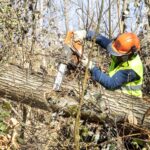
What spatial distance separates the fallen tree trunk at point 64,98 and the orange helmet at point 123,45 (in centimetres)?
89

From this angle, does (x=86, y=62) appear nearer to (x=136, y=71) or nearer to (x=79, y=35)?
(x=79, y=35)

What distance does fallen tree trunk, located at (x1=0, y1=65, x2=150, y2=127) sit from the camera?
4.68 metres

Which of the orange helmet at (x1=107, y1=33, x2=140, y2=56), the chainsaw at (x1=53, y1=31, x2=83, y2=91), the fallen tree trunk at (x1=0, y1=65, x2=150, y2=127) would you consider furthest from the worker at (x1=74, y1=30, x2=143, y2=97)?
the fallen tree trunk at (x1=0, y1=65, x2=150, y2=127)

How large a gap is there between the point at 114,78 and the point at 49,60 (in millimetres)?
2024

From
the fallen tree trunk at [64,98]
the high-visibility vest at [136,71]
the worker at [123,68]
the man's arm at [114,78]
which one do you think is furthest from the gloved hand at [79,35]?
the high-visibility vest at [136,71]

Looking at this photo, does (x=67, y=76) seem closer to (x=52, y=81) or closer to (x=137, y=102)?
(x=52, y=81)

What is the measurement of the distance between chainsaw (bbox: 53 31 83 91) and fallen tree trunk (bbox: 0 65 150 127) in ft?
0.31

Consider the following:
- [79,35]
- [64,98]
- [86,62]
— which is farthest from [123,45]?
[64,98]

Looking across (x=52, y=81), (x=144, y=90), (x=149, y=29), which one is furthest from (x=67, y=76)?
(x=149, y=29)

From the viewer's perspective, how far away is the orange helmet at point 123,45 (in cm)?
559

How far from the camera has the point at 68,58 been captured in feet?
15.6

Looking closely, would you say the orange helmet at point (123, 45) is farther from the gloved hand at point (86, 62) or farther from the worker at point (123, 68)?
the gloved hand at point (86, 62)

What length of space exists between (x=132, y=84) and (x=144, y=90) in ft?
8.25

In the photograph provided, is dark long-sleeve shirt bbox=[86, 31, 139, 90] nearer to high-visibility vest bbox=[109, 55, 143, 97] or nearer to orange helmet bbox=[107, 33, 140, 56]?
high-visibility vest bbox=[109, 55, 143, 97]
